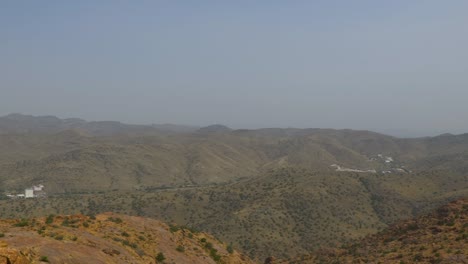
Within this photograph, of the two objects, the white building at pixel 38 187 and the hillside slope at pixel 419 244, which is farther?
the white building at pixel 38 187

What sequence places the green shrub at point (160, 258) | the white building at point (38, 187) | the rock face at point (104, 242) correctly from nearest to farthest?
the rock face at point (104, 242), the green shrub at point (160, 258), the white building at point (38, 187)

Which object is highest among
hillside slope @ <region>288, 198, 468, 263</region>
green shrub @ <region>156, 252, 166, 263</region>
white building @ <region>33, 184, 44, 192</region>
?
green shrub @ <region>156, 252, 166, 263</region>

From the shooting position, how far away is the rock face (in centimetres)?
1784

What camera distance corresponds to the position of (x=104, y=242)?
24219 millimetres

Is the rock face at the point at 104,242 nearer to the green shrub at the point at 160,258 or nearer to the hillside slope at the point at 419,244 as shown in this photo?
the green shrub at the point at 160,258

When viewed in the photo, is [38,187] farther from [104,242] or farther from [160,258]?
[104,242]

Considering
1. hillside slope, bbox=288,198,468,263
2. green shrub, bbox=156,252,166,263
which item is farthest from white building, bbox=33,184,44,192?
green shrub, bbox=156,252,166,263

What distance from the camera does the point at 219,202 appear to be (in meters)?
127

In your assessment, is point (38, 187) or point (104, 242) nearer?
point (104, 242)

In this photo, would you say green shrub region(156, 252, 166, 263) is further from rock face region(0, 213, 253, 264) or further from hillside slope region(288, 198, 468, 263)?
hillside slope region(288, 198, 468, 263)

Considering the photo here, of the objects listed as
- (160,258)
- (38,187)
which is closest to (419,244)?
(160,258)

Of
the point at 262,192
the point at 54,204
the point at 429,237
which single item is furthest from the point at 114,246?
the point at 54,204

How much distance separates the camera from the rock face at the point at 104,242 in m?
17.8

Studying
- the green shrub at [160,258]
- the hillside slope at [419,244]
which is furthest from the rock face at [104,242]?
the hillside slope at [419,244]
